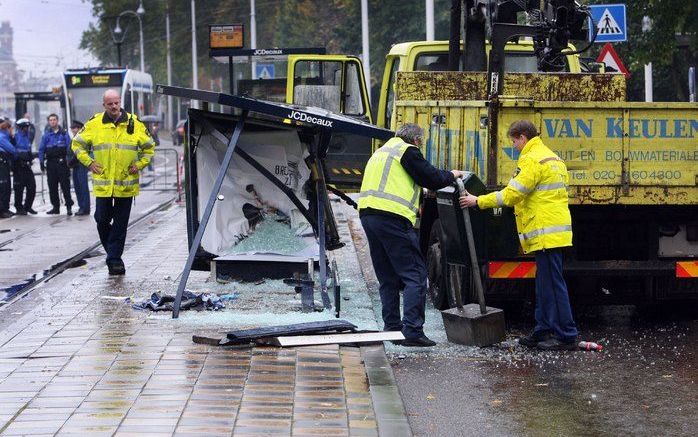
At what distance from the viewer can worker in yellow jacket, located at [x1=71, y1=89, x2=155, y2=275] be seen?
13.1 meters

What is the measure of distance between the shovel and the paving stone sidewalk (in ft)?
2.70

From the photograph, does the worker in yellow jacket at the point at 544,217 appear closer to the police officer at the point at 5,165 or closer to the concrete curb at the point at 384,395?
the concrete curb at the point at 384,395

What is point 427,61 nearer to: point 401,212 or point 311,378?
point 401,212

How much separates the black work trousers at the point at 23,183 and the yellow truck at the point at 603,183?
14.1m

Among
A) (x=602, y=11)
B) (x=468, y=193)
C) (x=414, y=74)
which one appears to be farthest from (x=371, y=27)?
(x=468, y=193)


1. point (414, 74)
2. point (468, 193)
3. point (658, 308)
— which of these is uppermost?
point (414, 74)

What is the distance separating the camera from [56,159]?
934 inches

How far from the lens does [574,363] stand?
30.1 feet

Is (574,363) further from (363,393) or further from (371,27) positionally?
(371,27)

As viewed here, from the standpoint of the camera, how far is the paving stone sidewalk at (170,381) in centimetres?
668

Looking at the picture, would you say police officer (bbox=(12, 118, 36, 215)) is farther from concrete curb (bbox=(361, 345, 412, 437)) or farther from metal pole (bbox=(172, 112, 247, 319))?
concrete curb (bbox=(361, 345, 412, 437))

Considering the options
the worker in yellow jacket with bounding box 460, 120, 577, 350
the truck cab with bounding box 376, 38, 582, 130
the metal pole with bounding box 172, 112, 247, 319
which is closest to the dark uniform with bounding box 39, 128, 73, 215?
the truck cab with bounding box 376, 38, 582, 130

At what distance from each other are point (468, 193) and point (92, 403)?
147 inches

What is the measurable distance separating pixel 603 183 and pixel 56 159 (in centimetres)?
1518
